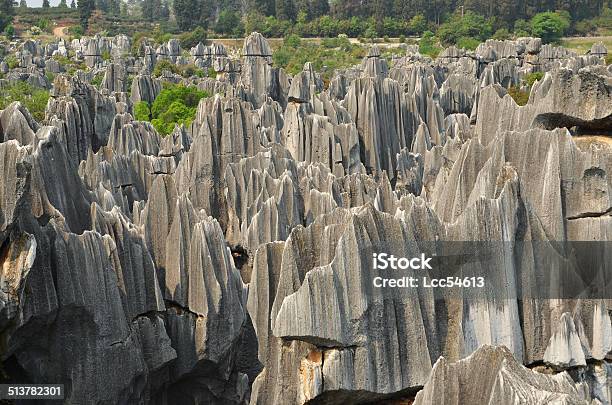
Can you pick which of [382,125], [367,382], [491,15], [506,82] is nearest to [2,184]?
[367,382]

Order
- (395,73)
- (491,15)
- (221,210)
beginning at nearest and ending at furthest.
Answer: (221,210) < (395,73) < (491,15)

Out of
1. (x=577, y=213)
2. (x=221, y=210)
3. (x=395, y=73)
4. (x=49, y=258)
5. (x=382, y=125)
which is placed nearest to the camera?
(x=49, y=258)

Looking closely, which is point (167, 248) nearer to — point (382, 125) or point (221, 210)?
point (221, 210)

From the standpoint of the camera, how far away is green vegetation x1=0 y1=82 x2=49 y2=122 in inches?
1751

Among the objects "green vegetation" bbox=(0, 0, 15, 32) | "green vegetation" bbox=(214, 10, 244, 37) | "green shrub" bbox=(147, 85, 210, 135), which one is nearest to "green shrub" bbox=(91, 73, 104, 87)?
"green shrub" bbox=(147, 85, 210, 135)

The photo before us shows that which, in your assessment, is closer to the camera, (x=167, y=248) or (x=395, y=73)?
(x=167, y=248)

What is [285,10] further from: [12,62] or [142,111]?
[142,111]

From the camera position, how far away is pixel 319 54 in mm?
88125

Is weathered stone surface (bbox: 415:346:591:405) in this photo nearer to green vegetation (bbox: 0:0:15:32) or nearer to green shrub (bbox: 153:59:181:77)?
green shrub (bbox: 153:59:181:77)

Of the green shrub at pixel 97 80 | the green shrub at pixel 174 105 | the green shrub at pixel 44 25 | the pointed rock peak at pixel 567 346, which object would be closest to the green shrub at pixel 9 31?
the green shrub at pixel 44 25

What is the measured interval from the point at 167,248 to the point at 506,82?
155 ft

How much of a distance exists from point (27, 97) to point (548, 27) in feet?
198

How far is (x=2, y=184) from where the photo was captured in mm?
11430

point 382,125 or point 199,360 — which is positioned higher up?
point 382,125
